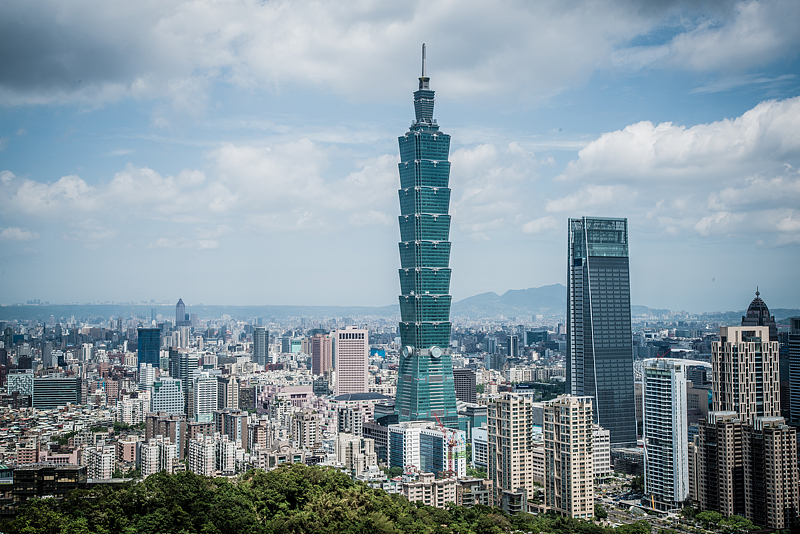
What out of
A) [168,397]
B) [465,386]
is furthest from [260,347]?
→ [465,386]

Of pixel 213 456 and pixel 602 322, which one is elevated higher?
pixel 602 322

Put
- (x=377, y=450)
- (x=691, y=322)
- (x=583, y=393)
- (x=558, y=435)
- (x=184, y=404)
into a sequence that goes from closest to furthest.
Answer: (x=558, y=435) < (x=377, y=450) < (x=583, y=393) < (x=184, y=404) < (x=691, y=322)

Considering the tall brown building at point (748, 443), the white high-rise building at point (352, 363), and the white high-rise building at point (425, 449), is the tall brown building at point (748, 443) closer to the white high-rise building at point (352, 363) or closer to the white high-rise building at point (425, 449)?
the white high-rise building at point (425, 449)

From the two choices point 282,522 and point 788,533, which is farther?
point 788,533

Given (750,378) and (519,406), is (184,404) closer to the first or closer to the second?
(519,406)

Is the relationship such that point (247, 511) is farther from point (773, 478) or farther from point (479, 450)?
point (479, 450)

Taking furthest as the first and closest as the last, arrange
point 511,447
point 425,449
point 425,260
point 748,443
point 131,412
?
point 131,412 → point 425,260 → point 425,449 → point 511,447 → point 748,443

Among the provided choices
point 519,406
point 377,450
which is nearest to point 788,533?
point 519,406
